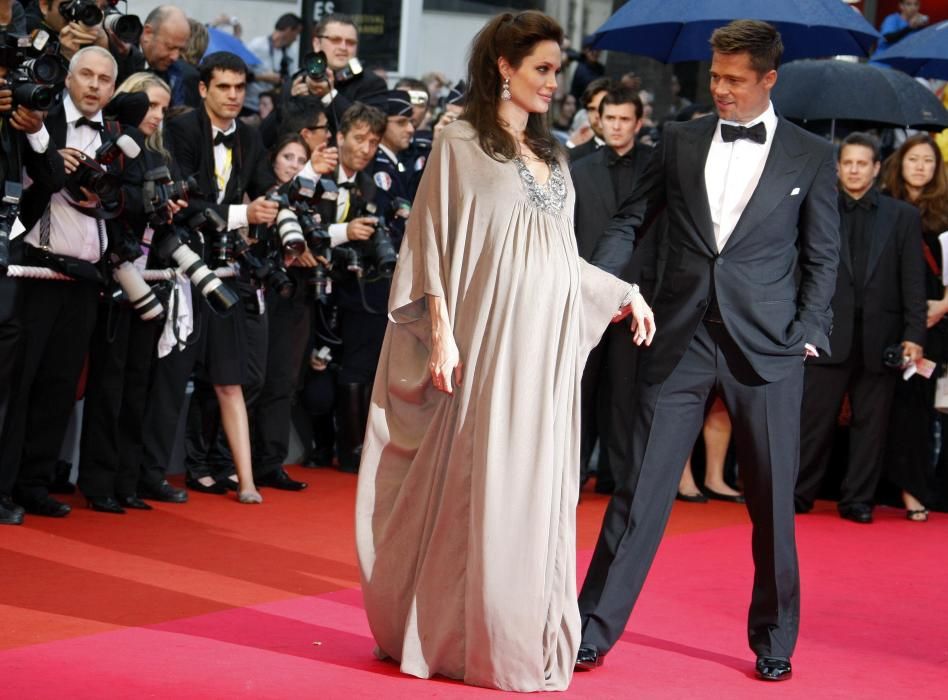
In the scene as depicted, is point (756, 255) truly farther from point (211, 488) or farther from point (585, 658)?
point (211, 488)

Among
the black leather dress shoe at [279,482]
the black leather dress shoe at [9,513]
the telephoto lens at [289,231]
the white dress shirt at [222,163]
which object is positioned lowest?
the black leather dress shoe at [279,482]

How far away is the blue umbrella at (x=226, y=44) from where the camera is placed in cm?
1070

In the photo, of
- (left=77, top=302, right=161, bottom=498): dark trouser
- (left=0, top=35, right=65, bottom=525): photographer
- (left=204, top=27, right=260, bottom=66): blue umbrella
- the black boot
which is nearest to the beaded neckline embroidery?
(left=0, top=35, right=65, bottom=525): photographer

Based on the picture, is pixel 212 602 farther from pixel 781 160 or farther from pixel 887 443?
pixel 887 443

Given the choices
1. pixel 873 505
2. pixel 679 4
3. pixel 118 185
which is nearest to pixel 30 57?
pixel 118 185

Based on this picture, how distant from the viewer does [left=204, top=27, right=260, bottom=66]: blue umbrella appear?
1070cm

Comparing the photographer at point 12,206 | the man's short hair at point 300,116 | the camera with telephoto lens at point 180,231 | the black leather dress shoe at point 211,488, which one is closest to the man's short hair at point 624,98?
the man's short hair at point 300,116

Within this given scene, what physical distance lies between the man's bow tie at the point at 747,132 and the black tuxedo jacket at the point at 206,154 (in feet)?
9.50

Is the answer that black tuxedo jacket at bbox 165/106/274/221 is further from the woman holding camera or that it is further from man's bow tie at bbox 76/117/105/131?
the woman holding camera

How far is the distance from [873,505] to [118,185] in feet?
14.1

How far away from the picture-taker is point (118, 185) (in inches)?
247

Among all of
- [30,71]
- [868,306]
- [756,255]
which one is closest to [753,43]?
[756,255]

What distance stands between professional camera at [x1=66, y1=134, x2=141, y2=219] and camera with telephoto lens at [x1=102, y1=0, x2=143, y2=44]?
39.2 inches

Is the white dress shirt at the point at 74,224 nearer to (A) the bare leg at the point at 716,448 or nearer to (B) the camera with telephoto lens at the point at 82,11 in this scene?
(B) the camera with telephoto lens at the point at 82,11
